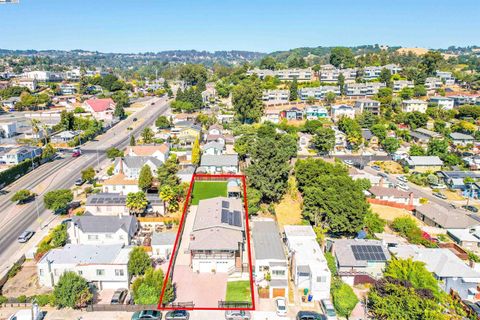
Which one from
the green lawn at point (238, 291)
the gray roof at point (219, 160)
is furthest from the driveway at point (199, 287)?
the gray roof at point (219, 160)

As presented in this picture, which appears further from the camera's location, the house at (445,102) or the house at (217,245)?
the house at (445,102)

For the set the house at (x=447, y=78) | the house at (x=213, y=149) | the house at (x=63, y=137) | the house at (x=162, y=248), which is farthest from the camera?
the house at (x=447, y=78)

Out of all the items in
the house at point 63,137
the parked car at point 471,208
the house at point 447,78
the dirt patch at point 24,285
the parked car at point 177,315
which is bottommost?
the parked car at point 471,208

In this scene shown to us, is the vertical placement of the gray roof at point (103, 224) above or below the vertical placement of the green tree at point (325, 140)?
below

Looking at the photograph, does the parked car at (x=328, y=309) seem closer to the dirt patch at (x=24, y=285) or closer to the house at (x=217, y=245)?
the house at (x=217, y=245)

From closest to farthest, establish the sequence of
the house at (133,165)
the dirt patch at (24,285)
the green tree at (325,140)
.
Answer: the dirt patch at (24,285), the house at (133,165), the green tree at (325,140)

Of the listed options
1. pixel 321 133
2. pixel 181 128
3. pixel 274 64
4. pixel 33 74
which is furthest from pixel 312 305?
pixel 33 74

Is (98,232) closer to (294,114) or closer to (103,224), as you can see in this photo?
(103,224)

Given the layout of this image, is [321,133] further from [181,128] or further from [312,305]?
[312,305]

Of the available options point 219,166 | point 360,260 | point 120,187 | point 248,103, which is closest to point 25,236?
point 120,187
